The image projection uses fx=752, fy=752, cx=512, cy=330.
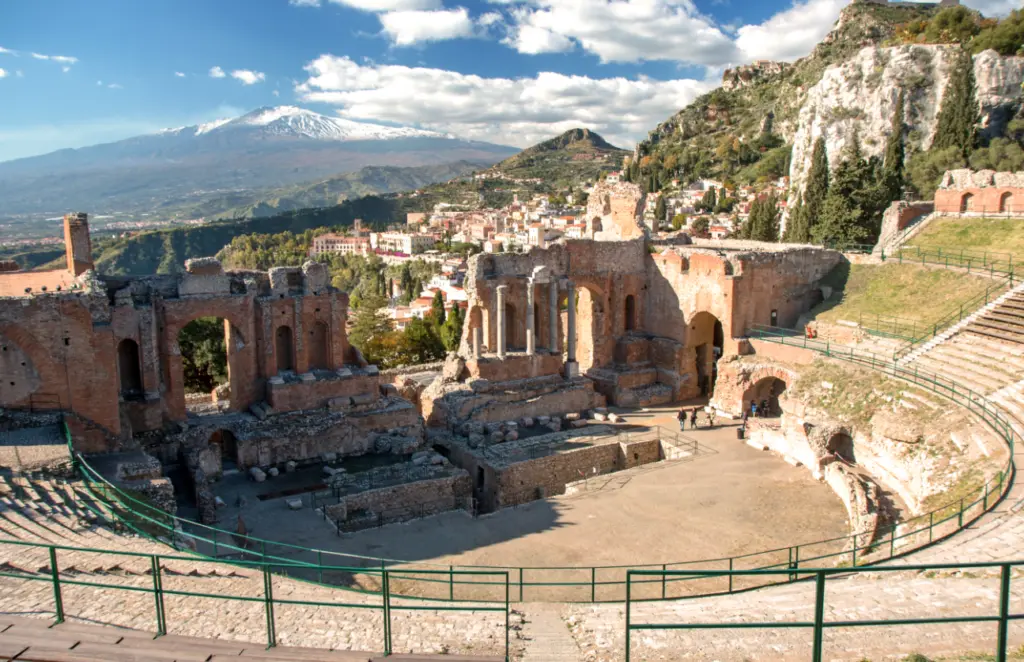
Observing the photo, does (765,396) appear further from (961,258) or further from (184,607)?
(184,607)

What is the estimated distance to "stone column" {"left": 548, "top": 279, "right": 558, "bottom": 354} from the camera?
2992cm

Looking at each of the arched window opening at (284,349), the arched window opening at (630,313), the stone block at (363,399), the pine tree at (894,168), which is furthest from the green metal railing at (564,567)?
the pine tree at (894,168)

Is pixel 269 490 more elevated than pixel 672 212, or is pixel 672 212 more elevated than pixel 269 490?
pixel 672 212

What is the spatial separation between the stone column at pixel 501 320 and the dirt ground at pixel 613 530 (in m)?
7.64

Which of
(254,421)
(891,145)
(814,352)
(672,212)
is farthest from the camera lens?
(672,212)

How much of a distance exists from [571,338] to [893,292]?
1295 cm

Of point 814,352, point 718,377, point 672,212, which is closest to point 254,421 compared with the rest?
point 718,377

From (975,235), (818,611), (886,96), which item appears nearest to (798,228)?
(975,235)

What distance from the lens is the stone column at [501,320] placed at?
28.4 m

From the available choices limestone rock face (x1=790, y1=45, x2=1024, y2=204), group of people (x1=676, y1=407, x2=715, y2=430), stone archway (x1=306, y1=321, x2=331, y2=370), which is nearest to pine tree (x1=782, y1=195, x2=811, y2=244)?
limestone rock face (x1=790, y1=45, x2=1024, y2=204)

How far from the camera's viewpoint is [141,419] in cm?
2142

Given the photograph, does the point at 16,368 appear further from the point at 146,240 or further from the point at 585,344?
the point at 146,240

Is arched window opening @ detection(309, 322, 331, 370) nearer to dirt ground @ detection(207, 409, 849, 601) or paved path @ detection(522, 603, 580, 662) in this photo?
dirt ground @ detection(207, 409, 849, 601)

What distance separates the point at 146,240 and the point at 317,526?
12253 centimetres
